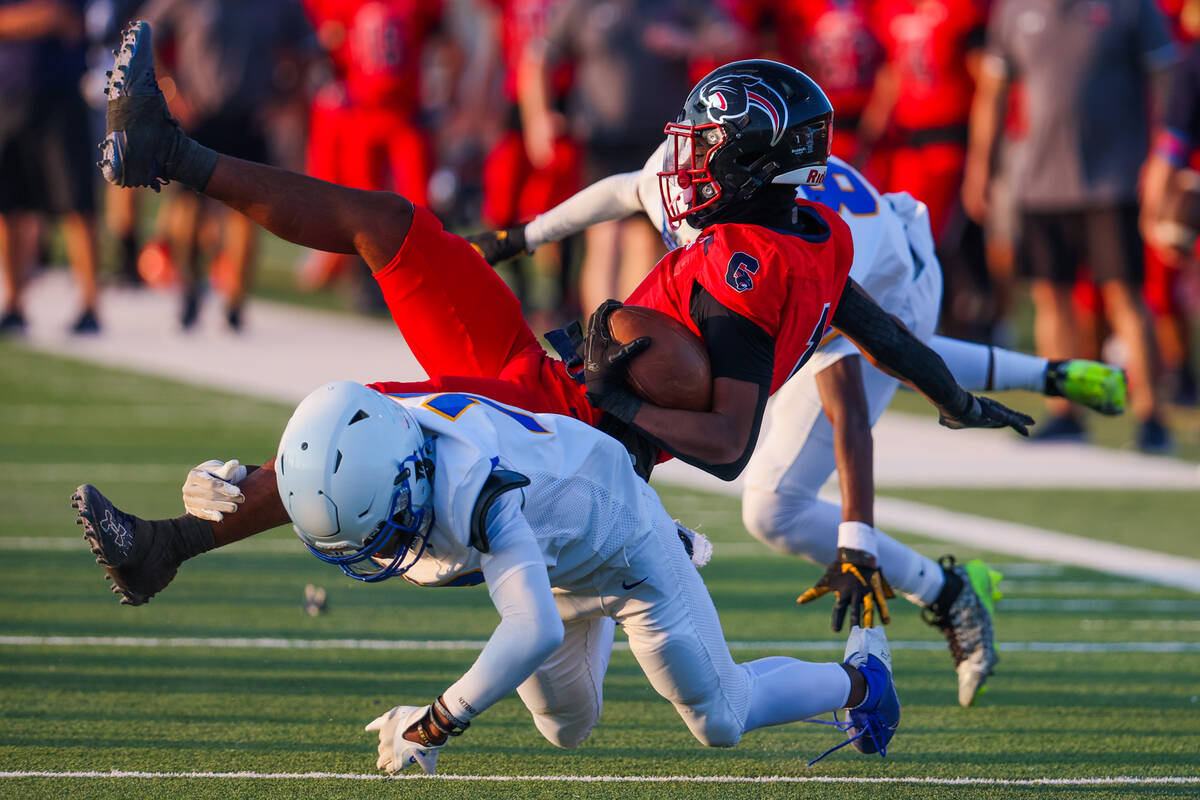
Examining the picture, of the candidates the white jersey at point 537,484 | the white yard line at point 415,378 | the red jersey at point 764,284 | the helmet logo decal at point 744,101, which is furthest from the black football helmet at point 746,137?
the white yard line at point 415,378

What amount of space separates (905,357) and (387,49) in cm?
756

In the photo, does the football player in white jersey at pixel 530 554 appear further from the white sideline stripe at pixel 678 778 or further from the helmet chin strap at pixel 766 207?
the helmet chin strap at pixel 766 207

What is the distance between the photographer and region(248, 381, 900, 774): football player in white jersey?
295 cm

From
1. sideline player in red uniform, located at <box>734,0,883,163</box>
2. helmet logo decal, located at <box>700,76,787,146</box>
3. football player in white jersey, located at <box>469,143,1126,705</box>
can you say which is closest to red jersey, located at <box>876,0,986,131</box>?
sideline player in red uniform, located at <box>734,0,883,163</box>

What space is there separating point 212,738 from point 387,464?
1.17 m

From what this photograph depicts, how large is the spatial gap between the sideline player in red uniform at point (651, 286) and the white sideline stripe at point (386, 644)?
43.3 inches

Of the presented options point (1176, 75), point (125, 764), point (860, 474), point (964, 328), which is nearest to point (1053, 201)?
point (1176, 75)

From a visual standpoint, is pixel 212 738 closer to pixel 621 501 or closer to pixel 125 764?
pixel 125 764

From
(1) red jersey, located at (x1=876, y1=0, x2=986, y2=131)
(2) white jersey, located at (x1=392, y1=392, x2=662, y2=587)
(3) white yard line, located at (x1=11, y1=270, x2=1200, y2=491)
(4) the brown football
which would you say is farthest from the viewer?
(1) red jersey, located at (x1=876, y1=0, x2=986, y2=131)

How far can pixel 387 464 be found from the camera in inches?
117

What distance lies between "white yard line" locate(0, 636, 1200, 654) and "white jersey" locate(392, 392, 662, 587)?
1506mm

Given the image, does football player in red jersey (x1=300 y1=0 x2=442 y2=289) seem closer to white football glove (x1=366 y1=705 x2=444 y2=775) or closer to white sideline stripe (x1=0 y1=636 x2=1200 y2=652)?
white sideline stripe (x1=0 y1=636 x2=1200 y2=652)

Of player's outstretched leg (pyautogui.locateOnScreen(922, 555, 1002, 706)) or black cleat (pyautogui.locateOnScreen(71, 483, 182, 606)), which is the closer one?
black cleat (pyautogui.locateOnScreen(71, 483, 182, 606))

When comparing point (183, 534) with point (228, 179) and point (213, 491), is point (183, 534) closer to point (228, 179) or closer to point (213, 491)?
point (213, 491)
